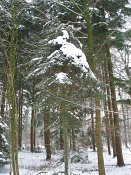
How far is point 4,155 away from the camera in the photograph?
615 inches

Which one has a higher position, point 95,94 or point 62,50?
point 62,50

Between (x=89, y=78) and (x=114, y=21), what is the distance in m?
5.47

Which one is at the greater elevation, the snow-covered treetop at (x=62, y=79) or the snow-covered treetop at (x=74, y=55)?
the snow-covered treetop at (x=74, y=55)

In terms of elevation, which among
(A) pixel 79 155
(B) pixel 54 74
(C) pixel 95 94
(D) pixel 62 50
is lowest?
(A) pixel 79 155

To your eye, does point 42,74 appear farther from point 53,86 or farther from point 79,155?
point 79,155

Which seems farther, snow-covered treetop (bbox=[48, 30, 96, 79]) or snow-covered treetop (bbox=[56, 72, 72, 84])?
snow-covered treetop (bbox=[48, 30, 96, 79])

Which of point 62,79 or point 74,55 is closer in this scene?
point 62,79

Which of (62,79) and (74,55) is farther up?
(74,55)

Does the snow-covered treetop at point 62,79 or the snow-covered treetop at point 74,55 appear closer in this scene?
the snow-covered treetop at point 62,79

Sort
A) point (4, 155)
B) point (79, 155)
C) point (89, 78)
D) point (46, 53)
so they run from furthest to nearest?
1. point (79, 155)
2. point (4, 155)
3. point (46, 53)
4. point (89, 78)

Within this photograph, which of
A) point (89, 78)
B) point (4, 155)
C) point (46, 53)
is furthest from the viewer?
point (4, 155)

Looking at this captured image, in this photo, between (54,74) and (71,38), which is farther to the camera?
(71,38)

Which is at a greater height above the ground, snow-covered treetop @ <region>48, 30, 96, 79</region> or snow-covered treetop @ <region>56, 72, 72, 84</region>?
snow-covered treetop @ <region>48, 30, 96, 79</region>

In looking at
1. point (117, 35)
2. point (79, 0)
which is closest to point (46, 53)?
point (79, 0)
